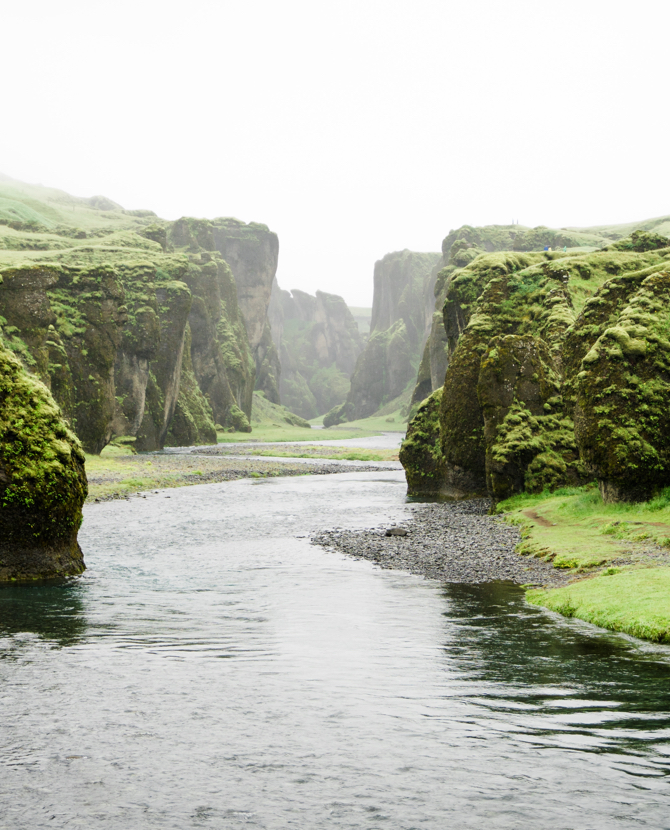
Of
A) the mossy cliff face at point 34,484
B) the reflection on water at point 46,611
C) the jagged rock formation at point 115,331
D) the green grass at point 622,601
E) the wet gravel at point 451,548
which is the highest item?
the jagged rock formation at point 115,331

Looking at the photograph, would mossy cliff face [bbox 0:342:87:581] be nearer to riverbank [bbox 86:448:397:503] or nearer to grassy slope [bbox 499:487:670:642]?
grassy slope [bbox 499:487:670:642]

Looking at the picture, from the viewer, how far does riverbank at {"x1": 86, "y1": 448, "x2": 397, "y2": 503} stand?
5906 centimetres

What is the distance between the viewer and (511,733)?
479 inches

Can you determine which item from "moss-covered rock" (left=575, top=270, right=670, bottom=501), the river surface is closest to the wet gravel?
the river surface

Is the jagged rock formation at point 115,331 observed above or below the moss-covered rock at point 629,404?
above

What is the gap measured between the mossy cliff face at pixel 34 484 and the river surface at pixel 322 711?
1.81m

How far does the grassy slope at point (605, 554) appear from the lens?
18797 millimetres

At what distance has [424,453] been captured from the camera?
189 ft

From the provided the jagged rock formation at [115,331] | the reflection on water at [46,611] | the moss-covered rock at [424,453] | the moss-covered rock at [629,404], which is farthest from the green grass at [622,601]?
the jagged rock formation at [115,331]

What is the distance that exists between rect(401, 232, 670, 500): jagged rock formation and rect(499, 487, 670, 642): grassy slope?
5.84 ft

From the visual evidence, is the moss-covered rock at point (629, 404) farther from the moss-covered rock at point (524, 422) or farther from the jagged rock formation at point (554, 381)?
the moss-covered rock at point (524, 422)

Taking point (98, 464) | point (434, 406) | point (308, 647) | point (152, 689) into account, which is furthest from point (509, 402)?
point (98, 464)

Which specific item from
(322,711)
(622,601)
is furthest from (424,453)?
(322,711)

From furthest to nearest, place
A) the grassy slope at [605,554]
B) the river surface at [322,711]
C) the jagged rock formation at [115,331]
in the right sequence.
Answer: the jagged rock formation at [115,331] < the grassy slope at [605,554] < the river surface at [322,711]
